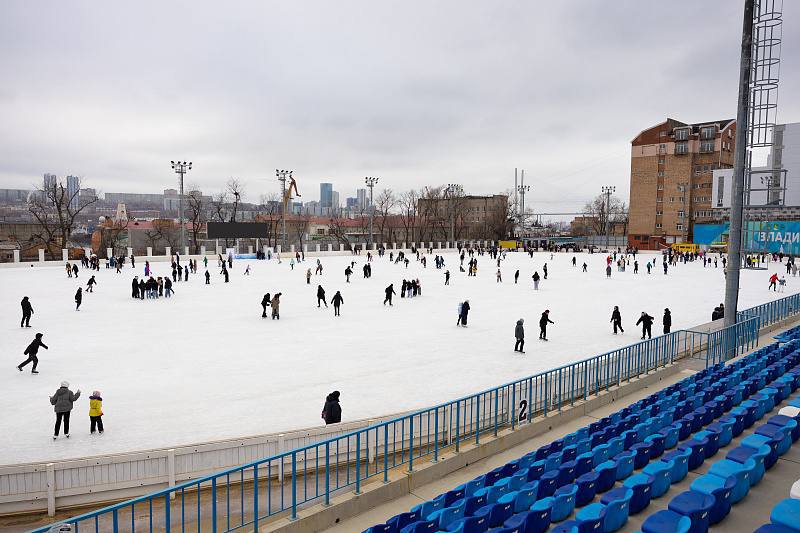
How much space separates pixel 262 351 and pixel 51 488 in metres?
8.48

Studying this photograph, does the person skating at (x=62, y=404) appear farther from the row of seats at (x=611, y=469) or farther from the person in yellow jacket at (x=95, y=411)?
the row of seats at (x=611, y=469)

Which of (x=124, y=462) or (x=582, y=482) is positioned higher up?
(x=582, y=482)

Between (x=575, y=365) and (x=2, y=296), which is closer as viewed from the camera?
(x=575, y=365)

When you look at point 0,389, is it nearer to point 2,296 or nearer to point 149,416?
point 149,416

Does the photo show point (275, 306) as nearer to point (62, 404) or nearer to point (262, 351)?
point (262, 351)

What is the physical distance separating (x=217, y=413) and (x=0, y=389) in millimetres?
5629

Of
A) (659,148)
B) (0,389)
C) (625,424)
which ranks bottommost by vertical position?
(0,389)

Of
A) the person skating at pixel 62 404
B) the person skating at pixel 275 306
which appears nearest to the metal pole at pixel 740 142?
the person skating at pixel 62 404

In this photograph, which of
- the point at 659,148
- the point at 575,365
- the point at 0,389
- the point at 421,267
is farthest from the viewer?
the point at 659,148

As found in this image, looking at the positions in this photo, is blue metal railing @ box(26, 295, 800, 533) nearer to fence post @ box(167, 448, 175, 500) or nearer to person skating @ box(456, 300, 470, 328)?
fence post @ box(167, 448, 175, 500)

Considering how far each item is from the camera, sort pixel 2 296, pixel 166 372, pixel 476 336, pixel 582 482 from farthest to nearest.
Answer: pixel 2 296 → pixel 476 336 → pixel 166 372 → pixel 582 482

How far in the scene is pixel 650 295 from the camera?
2800cm

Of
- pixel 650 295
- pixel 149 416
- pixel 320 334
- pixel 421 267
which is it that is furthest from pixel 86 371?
pixel 421 267

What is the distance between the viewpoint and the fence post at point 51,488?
7.19m
